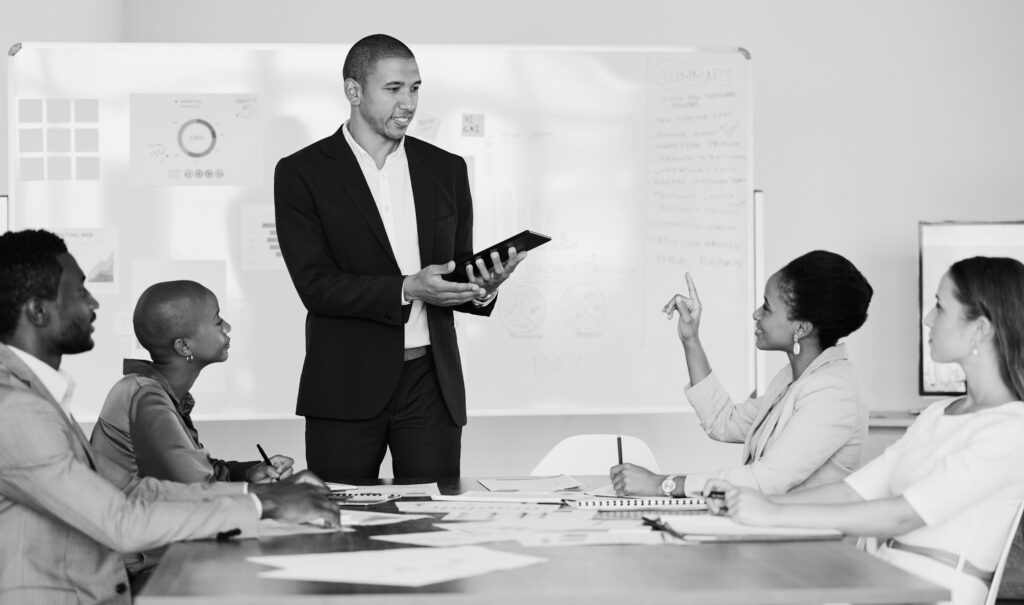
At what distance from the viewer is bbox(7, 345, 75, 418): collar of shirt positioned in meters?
1.78

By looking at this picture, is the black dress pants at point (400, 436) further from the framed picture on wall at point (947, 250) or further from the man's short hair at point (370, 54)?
the framed picture on wall at point (947, 250)

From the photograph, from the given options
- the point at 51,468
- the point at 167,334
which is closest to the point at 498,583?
the point at 51,468

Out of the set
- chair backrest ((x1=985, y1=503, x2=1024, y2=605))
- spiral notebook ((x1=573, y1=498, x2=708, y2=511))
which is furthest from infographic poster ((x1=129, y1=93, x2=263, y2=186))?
chair backrest ((x1=985, y1=503, x2=1024, y2=605))

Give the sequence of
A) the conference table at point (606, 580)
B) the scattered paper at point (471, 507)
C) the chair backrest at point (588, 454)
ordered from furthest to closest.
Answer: the chair backrest at point (588, 454) < the scattered paper at point (471, 507) < the conference table at point (606, 580)

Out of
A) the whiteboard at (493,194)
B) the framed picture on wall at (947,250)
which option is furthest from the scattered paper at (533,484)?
the framed picture on wall at (947,250)

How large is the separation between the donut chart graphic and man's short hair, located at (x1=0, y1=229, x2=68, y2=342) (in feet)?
7.53

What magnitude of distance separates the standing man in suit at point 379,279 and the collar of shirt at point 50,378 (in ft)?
3.04

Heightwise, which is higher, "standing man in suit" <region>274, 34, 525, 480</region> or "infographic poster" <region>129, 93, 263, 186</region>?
"infographic poster" <region>129, 93, 263, 186</region>

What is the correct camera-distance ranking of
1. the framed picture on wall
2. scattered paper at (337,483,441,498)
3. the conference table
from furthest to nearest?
the framed picture on wall
scattered paper at (337,483,441,498)
the conference table

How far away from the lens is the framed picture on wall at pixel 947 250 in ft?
14.3

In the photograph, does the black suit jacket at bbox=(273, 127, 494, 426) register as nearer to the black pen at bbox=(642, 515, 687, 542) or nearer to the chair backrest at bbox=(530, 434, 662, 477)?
the chair backrest at bbox=(530, 434, 662, 477)

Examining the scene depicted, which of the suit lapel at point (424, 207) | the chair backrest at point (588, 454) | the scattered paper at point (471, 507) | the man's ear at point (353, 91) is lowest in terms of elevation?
the chair backrest at point (588, 454)

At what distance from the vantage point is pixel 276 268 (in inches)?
162

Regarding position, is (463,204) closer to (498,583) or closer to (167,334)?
(167,334)
